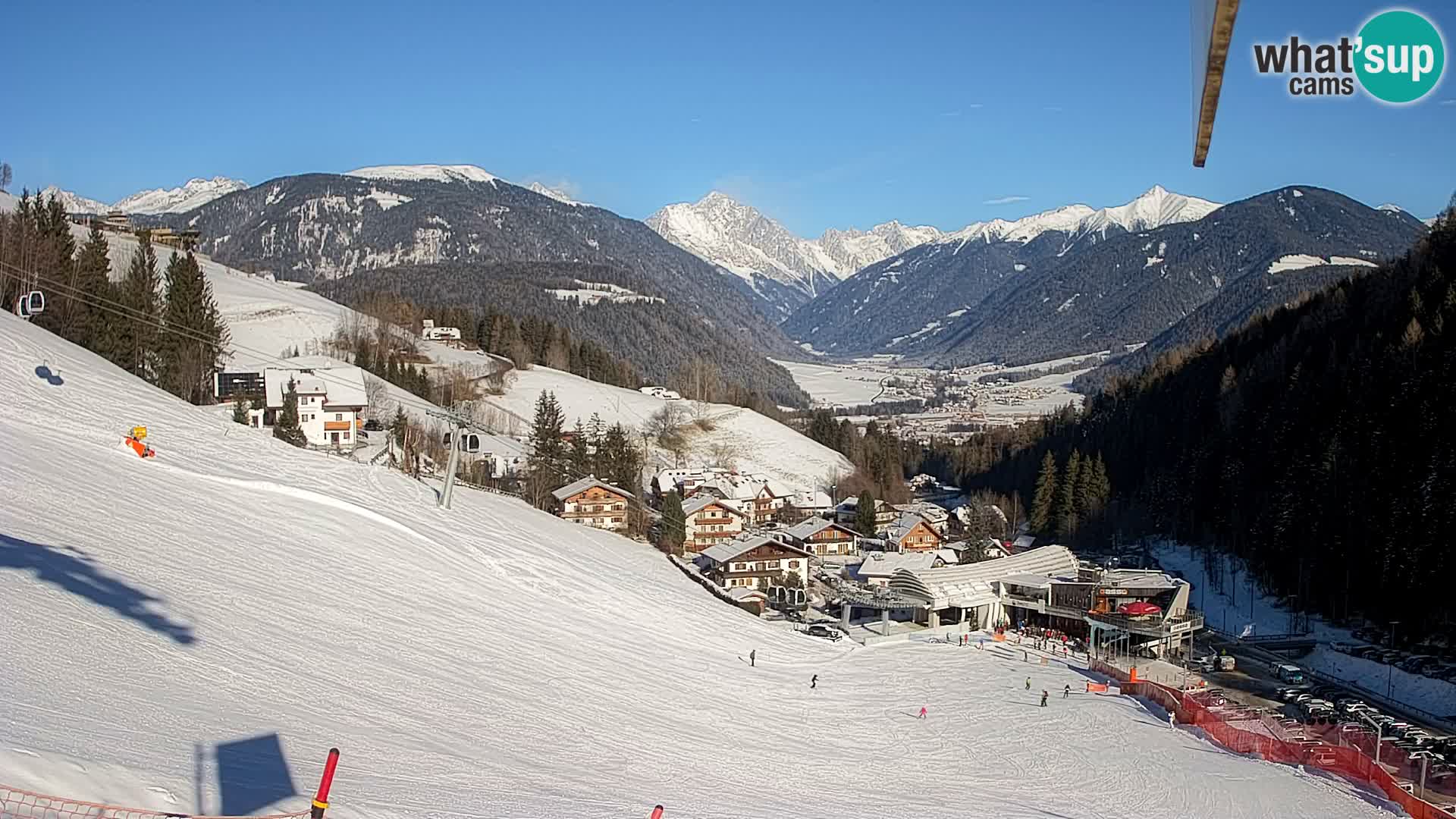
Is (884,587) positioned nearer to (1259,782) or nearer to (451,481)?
(451,481)

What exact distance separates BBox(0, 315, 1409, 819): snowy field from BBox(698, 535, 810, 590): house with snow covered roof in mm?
17546

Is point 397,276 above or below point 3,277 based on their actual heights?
above

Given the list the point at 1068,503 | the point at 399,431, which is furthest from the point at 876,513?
the point at 399,431

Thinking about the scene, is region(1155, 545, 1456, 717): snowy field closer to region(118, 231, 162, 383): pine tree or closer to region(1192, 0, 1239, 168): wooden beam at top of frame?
region(1192, 0, 1239, 168): wooden beam at top of frame

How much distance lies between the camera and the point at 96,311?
44.2 m

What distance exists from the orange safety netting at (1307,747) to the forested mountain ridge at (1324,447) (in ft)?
59.8

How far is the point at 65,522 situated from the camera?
16984 millimetres

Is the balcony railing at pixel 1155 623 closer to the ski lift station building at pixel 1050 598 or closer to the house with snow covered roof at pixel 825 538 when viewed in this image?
the ski lift station building at pixel 1050 598

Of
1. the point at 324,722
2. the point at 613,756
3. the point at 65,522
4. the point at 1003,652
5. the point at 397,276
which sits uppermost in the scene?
the point at 397,276

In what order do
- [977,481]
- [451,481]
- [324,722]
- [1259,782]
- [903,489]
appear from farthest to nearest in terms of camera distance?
[977,481], [903,489], [451,481], [1259,782], [324,722]

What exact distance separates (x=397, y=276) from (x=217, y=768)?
596 ft

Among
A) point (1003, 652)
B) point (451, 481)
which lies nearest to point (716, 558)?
point (1003, 652)

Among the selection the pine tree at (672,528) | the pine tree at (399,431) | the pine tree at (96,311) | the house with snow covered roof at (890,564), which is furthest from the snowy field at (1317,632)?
the pine tree at (96,311)

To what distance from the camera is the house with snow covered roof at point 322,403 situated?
53.0 meters
